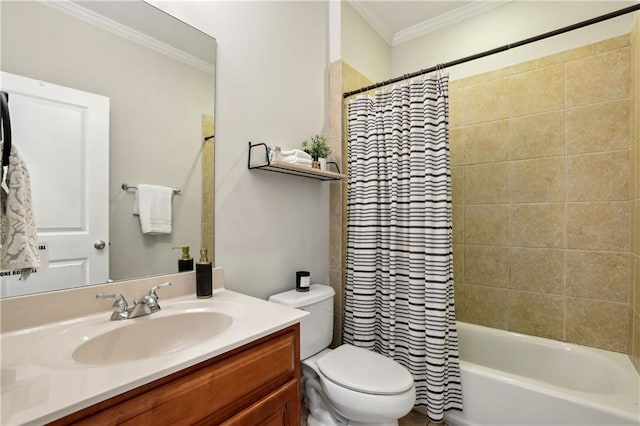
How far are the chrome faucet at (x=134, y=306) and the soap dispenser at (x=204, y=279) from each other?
0.19m

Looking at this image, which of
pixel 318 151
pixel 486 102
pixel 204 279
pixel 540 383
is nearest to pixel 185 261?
pixel 204 279

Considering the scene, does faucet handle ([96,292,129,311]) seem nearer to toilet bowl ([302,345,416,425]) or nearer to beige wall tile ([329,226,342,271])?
toilet bowl ([302,345,416,425])

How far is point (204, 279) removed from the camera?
4.21 feet

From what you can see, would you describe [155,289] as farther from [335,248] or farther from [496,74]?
[496,74]

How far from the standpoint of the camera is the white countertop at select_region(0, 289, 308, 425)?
57cm

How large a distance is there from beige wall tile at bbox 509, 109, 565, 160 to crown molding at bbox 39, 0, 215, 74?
1961mm

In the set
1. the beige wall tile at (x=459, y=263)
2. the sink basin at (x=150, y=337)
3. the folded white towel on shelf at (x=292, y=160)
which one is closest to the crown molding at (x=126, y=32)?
the folded white towel on shelf at (x=292, y=160)

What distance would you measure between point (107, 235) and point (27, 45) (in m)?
0.64

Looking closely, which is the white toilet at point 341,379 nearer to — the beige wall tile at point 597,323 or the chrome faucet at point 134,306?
the chrome faucet at point 134,306

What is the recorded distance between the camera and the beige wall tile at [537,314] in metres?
1.90

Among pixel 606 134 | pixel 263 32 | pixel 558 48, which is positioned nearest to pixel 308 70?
pixel 263 32

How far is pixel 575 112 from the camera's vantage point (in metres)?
1.86

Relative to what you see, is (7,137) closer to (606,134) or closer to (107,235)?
(107,235)

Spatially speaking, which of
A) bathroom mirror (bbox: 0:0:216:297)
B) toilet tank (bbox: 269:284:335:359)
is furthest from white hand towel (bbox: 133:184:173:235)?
toilet tank (bbox: 269:284:335:359)
